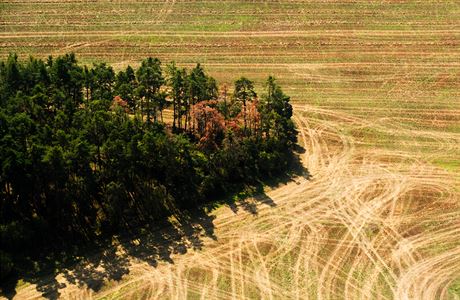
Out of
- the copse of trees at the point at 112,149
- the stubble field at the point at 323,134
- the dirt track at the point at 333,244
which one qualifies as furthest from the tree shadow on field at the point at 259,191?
the copse of trees at the point at 112,149

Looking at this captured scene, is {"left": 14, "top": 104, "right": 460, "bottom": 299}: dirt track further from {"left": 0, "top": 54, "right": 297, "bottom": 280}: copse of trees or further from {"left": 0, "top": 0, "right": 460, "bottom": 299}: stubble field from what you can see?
{"left": 0, "top": 54, "right": 297, "bottom": 280}: copse of trees

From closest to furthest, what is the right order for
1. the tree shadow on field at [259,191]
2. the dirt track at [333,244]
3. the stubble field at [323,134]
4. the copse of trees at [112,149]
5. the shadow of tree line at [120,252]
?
1. the shadow of tree line at [120,252]
2. the dirt track at [333,244]
3. the stubble field at [323,134]
4. the copse of trees at [112,149]
5. the tree shadow on field at [259,191]

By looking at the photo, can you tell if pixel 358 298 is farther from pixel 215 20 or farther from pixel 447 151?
pixel 215 20

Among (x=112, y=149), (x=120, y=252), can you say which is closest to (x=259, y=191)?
(x=112, y=149)

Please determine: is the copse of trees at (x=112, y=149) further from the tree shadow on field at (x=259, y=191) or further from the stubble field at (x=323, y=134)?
the stubble field at (x=323, y=134)

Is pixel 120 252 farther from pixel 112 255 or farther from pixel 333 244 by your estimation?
pixel 333 244

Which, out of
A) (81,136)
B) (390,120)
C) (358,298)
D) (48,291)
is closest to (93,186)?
(81,136)

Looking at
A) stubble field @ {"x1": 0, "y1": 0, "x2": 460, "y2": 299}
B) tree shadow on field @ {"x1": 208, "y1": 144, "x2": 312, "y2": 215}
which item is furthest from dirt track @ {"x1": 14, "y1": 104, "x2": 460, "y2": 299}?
tree shadow on field @ {"x1": 208, "y1": 144, "x2": 312, "y2": 215}
